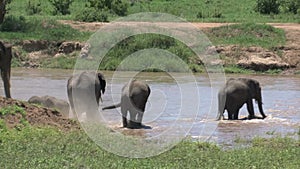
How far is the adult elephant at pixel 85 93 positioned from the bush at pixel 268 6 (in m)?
25.6

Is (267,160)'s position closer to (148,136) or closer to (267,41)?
(148,136)

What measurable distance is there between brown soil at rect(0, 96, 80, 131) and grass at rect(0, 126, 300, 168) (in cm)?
32

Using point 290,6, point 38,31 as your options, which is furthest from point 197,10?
point 38,31

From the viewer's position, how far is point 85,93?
45.9ft

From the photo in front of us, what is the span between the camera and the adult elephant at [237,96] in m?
15.5

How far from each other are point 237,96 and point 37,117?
206 inches

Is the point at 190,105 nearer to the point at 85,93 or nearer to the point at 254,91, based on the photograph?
the point at 254,91

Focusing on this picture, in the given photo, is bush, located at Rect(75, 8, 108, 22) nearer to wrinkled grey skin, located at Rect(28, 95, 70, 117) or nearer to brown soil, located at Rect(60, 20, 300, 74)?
brown soil, located at Rect(60, 20, 300, 74)

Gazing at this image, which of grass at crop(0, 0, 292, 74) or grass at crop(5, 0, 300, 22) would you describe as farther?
grass at crop(5, 0, 300, 22)

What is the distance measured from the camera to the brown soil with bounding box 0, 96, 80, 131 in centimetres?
1123

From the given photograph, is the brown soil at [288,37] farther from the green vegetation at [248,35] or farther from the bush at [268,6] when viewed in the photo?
the bush at [268,6]

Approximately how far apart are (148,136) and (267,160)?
3434 millimetres

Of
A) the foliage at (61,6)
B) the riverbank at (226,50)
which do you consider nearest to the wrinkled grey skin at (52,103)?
the riverbank at (226,50)

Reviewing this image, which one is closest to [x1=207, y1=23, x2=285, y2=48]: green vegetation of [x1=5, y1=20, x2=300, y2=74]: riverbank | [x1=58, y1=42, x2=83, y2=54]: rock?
[x1=5, y1=20, x2=300, y2=74]: riverbank
